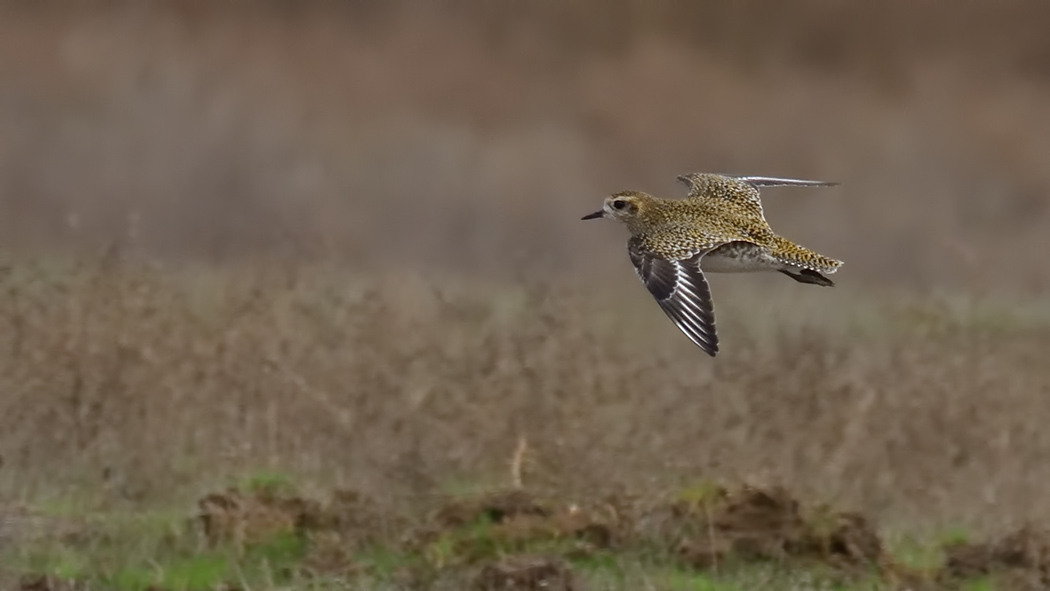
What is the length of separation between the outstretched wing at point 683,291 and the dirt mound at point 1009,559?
1828mm

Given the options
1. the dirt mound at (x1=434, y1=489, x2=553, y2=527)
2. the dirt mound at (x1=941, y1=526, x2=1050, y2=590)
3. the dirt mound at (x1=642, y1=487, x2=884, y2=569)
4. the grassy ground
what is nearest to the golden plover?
the grassy ground

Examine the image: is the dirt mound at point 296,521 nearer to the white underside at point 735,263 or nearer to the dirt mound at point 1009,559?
the white underside at point 735,263

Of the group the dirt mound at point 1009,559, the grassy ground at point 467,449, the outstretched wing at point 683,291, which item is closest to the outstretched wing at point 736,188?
the grassy ground at point 467,449

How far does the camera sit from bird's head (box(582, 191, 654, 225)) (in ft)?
33.5

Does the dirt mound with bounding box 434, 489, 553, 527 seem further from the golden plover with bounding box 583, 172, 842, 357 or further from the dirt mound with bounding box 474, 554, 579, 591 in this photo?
the golden plover with bounding box 583, 172, 842, 357

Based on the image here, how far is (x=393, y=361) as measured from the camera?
1094cm

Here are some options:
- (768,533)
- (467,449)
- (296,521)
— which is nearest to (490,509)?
(467,449)

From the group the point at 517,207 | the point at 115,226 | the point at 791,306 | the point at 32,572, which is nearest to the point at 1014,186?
the point at 517,207

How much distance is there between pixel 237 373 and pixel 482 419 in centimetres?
124

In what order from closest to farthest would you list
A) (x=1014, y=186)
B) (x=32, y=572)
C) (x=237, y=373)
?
(x=32, y=572) < (x=237, y=373) < (x=1014, y=186)

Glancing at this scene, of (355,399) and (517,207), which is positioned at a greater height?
(517,207)

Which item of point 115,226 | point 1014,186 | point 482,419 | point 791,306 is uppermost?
point 1014,186

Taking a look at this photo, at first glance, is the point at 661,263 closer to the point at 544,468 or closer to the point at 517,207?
the point at 544,468

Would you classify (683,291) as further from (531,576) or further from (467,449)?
(467,449)
